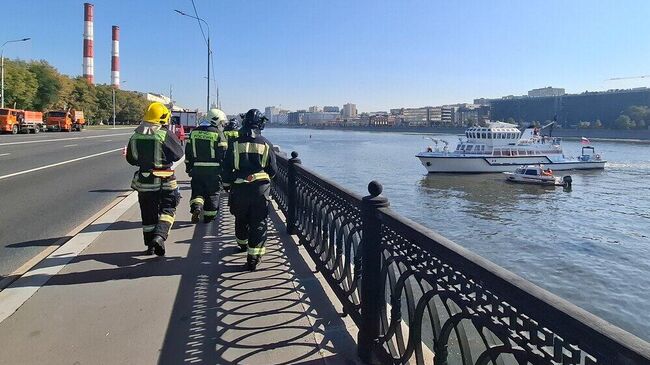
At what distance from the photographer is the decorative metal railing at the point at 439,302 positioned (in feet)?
4.83

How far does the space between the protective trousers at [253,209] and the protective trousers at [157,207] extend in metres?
0.88

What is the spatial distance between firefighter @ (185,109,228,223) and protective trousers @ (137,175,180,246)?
5.28ft

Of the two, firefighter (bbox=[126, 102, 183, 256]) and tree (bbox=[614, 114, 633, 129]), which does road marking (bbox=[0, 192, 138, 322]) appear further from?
tree (bbox=[614, 114, 633, 129])

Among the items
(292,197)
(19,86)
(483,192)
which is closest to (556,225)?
(483,192)

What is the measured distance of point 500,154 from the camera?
159 ft

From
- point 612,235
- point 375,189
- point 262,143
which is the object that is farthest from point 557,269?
point 375,189

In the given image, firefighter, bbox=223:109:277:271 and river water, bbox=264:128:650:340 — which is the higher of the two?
firefighter, bbox=223:109:277:271

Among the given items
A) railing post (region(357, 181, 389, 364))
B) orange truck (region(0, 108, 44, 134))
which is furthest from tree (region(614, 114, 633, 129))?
railing post (region(357, 181, 389, 364))

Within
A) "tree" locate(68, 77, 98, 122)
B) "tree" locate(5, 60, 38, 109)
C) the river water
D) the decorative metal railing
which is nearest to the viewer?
the decorative metal railing

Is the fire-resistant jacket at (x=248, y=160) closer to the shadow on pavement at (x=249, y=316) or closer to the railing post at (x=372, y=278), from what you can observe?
the shadow on pavement at (x=249, y=316)

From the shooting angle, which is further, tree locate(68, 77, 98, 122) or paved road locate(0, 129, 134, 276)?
tree locate(68, 77, 98, 122)

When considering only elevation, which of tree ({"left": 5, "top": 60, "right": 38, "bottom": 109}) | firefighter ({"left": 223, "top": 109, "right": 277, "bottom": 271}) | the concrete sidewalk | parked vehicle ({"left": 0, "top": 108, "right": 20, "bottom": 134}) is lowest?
the concrete sidewalk

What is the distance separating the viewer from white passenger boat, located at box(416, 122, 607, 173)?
46.3 metres

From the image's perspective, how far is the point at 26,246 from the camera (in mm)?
6176
